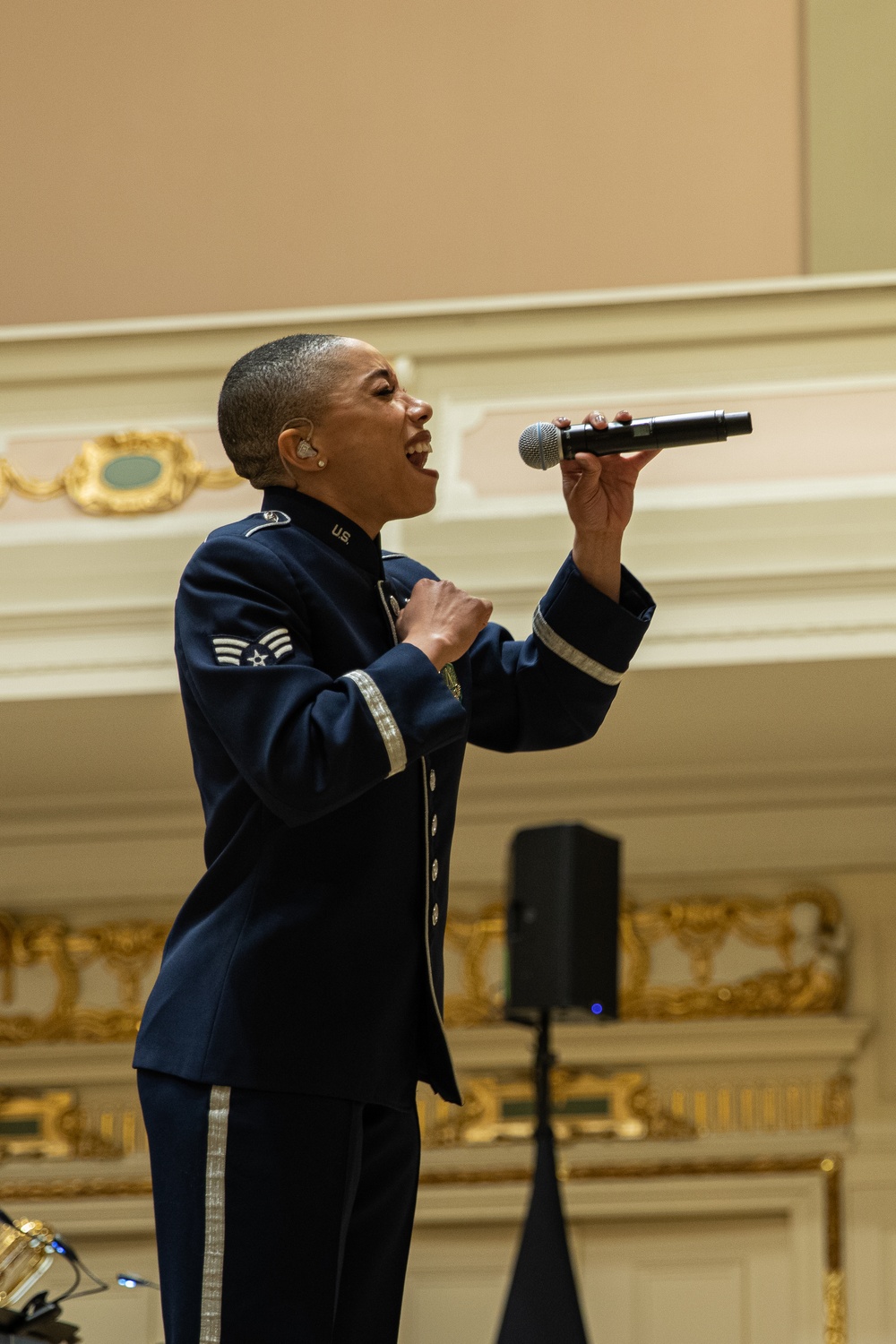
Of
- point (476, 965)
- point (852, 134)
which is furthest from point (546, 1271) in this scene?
point (852, 134)

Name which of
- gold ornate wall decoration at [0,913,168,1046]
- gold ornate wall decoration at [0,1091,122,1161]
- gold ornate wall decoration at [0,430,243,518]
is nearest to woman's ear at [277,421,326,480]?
gold ornate wall decoration at [0,430,243,518]

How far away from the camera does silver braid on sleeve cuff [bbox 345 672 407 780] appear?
4.48 feet

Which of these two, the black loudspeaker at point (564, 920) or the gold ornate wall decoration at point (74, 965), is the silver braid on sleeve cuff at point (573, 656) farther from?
the gold ornate wall decoration at point (74, 965)

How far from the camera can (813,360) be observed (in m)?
4.62

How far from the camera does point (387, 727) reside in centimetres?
137

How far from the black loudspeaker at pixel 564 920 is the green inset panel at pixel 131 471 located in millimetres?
1480

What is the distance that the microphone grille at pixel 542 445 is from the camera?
1635mm

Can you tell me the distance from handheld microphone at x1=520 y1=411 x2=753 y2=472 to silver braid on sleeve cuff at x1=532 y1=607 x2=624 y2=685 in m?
0.15

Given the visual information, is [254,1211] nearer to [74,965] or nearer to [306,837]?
[306,837]

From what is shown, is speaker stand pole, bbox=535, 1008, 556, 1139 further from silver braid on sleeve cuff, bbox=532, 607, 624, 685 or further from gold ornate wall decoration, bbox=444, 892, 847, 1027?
gold ornate wall decoration, bbox=444, 892, 847, 1027

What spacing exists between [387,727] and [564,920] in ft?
8.73

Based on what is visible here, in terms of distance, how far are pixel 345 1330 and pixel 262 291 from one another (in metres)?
5.05

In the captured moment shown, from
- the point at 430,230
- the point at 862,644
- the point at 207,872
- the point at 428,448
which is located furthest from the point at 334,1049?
the point at 430,230

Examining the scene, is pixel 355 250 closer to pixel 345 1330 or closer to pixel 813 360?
pixel 813 360
